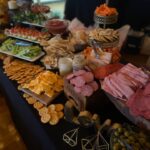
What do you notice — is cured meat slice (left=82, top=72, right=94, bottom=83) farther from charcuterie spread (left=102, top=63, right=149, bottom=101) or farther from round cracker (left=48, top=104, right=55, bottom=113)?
round cracker (left=48, top=104, right=55, bottom=113)

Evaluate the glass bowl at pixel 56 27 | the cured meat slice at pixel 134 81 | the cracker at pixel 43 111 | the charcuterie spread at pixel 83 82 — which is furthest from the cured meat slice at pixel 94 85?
Answer: the glass bowl at pixel 56 27

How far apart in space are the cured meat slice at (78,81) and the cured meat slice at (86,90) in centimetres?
2

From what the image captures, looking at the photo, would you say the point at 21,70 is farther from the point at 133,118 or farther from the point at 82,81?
the point at 133,118

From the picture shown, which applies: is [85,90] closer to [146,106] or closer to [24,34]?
[146,106]

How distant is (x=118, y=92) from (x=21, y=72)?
2.02 ft

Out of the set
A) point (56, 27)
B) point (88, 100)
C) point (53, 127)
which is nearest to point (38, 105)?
point (53, 127)

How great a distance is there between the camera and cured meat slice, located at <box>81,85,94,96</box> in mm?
808

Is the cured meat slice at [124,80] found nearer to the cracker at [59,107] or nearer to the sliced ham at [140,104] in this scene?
the sliced ham at [140,104]

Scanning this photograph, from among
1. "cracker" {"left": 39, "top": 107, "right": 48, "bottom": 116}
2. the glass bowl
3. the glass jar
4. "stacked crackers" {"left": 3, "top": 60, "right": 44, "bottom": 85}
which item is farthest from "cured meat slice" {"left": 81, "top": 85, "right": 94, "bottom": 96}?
the glass jar

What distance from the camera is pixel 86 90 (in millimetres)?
816

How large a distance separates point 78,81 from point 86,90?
0.19 feet

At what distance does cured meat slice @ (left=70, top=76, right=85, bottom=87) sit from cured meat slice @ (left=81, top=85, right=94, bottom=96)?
0.02m

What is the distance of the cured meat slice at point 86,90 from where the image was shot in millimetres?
808

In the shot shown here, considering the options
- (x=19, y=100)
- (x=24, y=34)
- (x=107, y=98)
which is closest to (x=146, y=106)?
(x=107, y=98)
